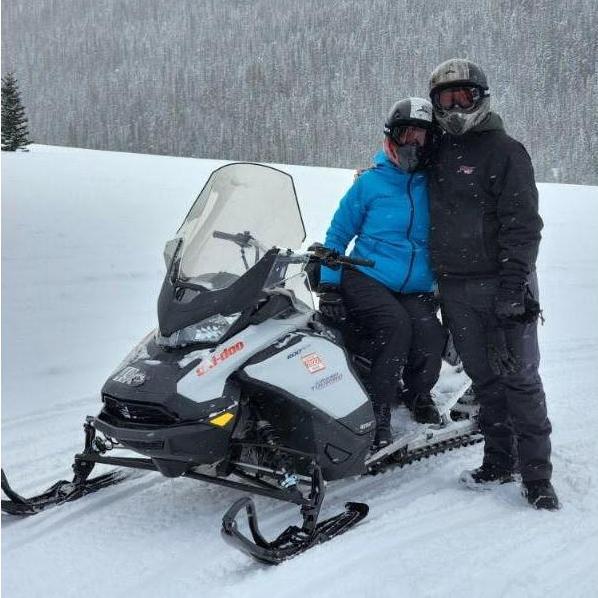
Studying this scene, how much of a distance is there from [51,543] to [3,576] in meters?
0.24

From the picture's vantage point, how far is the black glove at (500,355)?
3193mm

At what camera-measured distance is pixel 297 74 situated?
276 ft

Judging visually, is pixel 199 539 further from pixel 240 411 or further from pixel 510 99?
pixel 510 99

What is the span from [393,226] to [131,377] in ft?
4.72

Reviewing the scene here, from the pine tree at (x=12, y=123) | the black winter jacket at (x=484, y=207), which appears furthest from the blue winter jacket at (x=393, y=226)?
the pine tree at (x=12, y=123)

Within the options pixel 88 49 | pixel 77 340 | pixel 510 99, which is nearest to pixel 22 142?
pixel 77 340

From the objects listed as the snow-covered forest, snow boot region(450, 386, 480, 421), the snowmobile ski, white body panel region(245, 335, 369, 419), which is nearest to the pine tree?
snow boot region(450, 386, 480, 421)

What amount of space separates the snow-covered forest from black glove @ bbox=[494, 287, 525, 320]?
62943mm

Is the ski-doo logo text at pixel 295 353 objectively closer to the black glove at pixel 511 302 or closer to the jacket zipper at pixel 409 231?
the jacket zipper at pixel 409 231

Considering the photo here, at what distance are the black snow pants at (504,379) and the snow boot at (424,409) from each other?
285mm

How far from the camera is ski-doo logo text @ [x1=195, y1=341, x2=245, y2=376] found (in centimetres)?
280

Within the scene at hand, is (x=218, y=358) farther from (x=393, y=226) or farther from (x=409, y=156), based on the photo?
(x=409, y=156)

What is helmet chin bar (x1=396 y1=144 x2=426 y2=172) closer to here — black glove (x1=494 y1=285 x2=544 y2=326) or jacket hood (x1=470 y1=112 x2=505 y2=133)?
jacket hood (x1=470 y1=112 x2=505 y2=133)

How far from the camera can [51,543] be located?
286 centimetres
